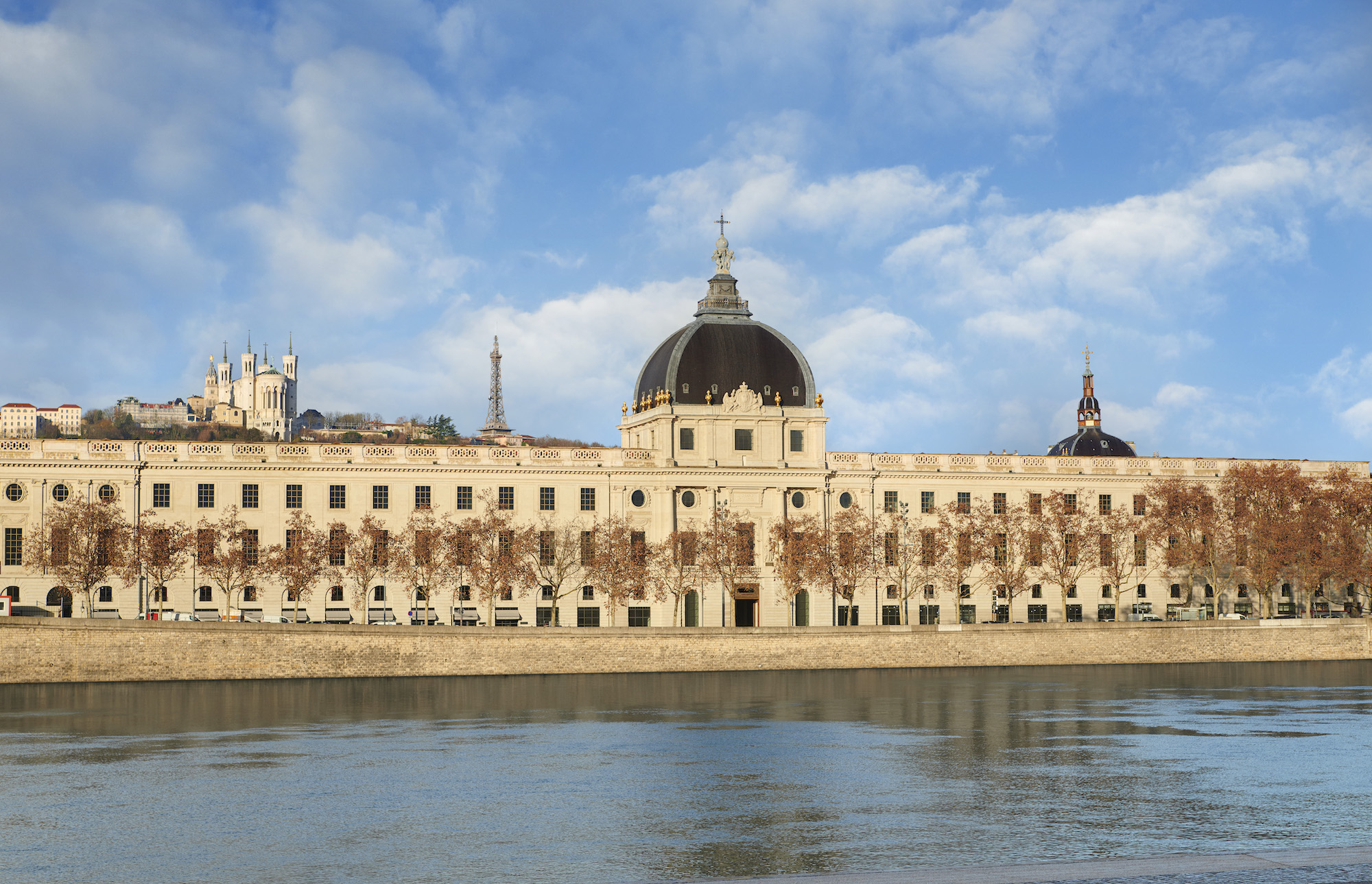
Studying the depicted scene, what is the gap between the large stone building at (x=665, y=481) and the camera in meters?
102

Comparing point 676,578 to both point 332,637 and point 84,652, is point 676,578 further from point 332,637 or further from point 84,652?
point 84,652

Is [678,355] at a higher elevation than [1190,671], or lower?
higher

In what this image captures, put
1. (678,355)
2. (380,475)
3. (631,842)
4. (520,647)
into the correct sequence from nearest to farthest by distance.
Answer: (631,842) < (520,647) < (380,475) < (678,355)

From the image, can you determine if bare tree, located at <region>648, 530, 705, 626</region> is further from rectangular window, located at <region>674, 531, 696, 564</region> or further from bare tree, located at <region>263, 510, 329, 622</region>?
bare tree, located at <region>263, 510, 329, 622</region>

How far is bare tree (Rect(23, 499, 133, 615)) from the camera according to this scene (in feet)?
305

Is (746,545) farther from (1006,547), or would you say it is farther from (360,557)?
(360,557)

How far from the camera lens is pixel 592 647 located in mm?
85812

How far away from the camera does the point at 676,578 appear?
10644cm

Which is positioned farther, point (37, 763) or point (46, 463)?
point (46, 463)

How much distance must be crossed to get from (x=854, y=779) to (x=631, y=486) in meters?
68.4

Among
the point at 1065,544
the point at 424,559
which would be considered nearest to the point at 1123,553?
the point at 1065,544

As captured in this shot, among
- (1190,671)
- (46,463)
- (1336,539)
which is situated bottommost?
(1190,671)

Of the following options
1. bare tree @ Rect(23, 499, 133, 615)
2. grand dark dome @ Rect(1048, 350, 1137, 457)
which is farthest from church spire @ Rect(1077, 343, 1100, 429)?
bare tree @ Rect(23, 499, 133, 615)

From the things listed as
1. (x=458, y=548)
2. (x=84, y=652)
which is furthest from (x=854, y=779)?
(x=458, y=548)
